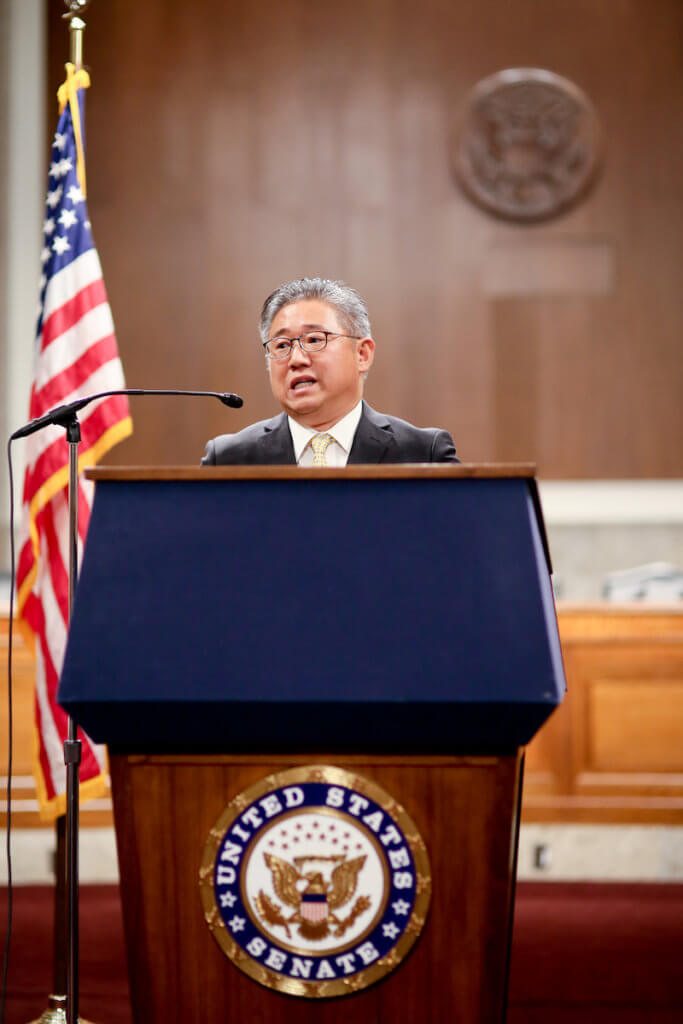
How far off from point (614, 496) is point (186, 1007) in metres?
4.49

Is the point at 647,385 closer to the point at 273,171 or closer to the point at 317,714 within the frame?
the point at 273,171

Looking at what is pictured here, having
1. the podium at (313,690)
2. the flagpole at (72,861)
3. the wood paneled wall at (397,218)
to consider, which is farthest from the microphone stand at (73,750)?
the wood paneled wall at (397,218)

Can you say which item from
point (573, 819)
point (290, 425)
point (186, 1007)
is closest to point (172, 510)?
point (186, 1007)

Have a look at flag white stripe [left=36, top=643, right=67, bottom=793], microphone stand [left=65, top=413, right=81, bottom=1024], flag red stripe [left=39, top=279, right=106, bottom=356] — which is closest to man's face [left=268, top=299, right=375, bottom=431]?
microphone stand [left=65, top=413, right=81, bottom=1024]

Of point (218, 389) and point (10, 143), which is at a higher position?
point (10, 143)

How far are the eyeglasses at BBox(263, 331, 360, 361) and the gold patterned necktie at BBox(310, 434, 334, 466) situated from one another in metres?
0.18

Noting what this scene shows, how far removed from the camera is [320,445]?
234 cm

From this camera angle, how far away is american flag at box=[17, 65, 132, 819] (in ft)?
9.97

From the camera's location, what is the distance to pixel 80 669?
1401mm

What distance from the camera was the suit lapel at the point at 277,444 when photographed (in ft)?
7.53

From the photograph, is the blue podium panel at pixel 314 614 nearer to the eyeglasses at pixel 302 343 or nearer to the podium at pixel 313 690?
the podium at pixel 313 690

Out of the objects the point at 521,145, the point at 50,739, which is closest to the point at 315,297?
the point at 50,739

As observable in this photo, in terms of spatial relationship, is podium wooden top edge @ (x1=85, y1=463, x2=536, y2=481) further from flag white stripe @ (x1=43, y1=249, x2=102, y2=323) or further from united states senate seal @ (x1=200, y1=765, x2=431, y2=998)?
flag white stripe @ (x1=43, y1=249, x2=102, y2=323)

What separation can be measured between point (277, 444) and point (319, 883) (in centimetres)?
106
